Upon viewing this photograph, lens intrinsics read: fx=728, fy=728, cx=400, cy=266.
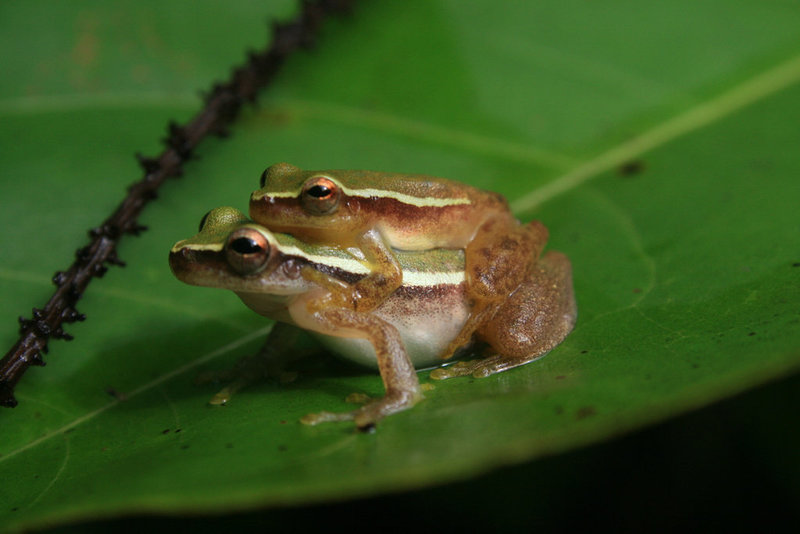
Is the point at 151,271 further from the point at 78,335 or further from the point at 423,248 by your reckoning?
the point at 423,248

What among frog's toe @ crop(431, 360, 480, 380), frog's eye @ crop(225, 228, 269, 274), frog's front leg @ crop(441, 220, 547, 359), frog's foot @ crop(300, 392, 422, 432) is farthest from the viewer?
frog's front leg @ crop(441, 220, 547, 359)

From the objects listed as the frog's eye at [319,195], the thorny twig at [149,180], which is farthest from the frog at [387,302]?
the thorny twig at [149,180]

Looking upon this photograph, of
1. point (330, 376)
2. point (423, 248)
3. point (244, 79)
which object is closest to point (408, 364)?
point (330, 376)

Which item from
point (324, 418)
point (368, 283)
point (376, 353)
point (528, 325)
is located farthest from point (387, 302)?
point (324, 418)

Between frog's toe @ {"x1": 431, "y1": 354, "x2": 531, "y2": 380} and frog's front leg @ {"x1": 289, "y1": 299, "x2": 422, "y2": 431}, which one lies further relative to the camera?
frog's toe @ {"x1": 431, "y1": 354, "x2": 531, "y2": 380}

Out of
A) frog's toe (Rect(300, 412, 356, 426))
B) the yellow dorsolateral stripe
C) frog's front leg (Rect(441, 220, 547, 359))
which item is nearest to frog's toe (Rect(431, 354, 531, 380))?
frog's front leg (Rect(441, 220, 547, 359))

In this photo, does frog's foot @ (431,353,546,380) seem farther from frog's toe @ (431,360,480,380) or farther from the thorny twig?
the thorny twig

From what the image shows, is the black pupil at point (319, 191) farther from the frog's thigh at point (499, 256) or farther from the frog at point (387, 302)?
the frog's thigh at point (499, 256)
